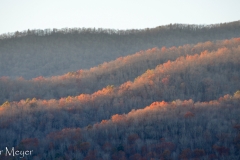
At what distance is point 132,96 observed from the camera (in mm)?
39719

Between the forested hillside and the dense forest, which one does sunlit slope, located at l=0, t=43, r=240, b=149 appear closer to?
the dense forest

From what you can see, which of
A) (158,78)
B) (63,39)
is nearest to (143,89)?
(158,78)

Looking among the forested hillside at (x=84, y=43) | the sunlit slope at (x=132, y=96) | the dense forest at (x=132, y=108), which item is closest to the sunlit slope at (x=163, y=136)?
the dense forest at (x=132, y=108)

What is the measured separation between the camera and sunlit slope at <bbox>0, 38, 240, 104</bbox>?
155 feet

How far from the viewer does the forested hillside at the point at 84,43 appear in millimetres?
75000

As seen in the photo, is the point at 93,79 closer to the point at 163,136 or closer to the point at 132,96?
the point at 132,96

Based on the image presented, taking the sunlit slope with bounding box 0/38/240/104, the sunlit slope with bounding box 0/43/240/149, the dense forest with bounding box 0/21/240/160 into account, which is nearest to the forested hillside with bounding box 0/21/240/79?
the dense forest with bounding box 0/21/240/160

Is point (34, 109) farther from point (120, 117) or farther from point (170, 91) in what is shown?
point (170, 91)

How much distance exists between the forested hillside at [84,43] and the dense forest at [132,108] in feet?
2.42

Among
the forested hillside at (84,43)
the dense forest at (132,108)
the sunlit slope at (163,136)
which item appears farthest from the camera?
the forested hillside at (84,43)

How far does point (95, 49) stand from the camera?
80.8 m

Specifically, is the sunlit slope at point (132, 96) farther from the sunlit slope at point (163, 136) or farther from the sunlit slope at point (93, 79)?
the sunlit slope at point (93, 79)

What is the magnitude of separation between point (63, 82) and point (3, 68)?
2647 cm

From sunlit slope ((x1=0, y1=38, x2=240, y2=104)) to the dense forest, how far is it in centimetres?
12
